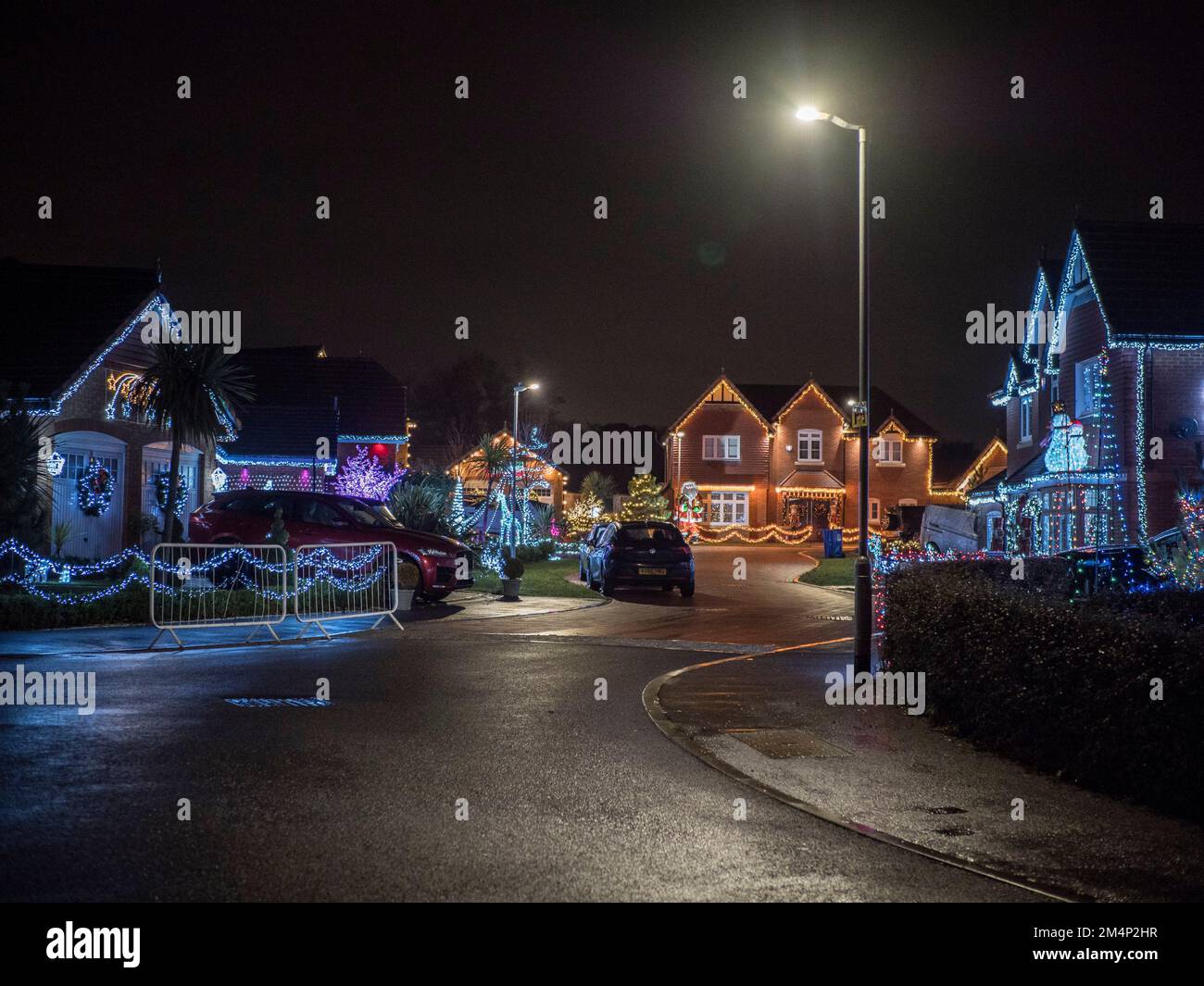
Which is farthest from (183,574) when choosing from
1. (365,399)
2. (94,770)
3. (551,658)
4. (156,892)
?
(365,399)

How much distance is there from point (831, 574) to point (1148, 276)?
38.5 ft

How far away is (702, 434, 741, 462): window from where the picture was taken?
65.0 metres

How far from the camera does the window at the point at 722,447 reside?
65000 mm

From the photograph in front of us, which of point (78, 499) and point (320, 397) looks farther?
point (320, 397)

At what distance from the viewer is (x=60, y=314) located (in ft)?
88.0

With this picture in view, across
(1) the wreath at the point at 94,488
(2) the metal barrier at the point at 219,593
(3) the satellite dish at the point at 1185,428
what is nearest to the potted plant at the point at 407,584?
(2) the metal barrier at the point at 219,593

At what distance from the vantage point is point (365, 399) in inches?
2030

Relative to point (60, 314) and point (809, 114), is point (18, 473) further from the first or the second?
point (809, 114)

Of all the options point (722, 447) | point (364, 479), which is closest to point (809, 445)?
point (722, 447)

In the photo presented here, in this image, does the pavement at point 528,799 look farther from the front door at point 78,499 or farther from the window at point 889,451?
the window at point 889,451

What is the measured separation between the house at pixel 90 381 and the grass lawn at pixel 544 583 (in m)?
8.02

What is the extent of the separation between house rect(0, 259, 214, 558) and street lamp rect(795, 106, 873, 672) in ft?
56.7
